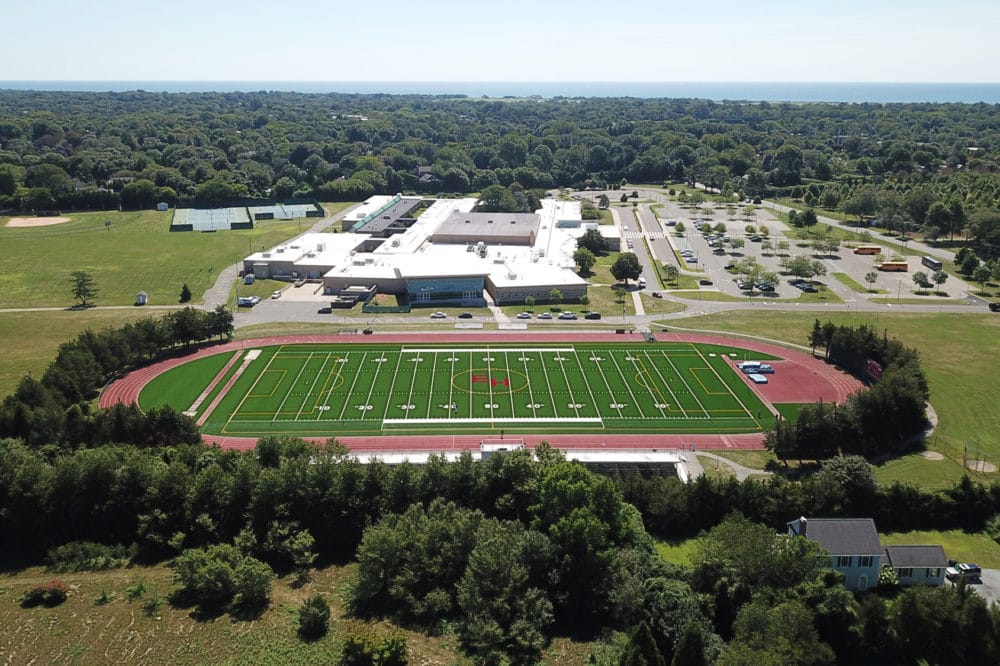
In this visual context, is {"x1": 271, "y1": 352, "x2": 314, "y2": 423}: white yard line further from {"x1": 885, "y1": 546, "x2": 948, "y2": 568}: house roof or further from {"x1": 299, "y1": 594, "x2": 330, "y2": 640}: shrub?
{"x1": 885, "y1": 546, "x2": 948, "y2": 568}: house roof

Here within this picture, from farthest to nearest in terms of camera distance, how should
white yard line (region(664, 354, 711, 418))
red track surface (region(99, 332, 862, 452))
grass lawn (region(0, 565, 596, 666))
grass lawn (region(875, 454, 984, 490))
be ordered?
white yard line (region(664, 354, 711, 418)), red track surface (region(99, 332, 862, 452)), grass lawn (region(875, 454, 984, 490)), grass lawn (region(0, 565, 596, 666))

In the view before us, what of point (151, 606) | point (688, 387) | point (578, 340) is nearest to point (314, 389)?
point (578, 340)

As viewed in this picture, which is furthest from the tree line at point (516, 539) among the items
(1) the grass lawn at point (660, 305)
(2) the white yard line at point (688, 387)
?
(1) the grass lawn at point (660, 305)

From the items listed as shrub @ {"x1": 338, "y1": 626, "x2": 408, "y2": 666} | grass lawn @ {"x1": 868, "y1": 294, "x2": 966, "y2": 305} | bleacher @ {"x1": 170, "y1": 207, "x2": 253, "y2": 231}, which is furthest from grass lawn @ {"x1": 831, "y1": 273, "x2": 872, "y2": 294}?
bleacher @ {"x1": 170, "y1": 207, "x2": 253, "y2": 231}

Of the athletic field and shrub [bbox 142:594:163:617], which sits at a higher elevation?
shrub [bbox 142:594:163:617]

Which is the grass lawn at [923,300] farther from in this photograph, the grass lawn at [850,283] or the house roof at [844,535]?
the house roof at [844,535]

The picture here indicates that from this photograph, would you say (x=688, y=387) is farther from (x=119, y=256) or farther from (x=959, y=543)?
(x=119, y=256)
